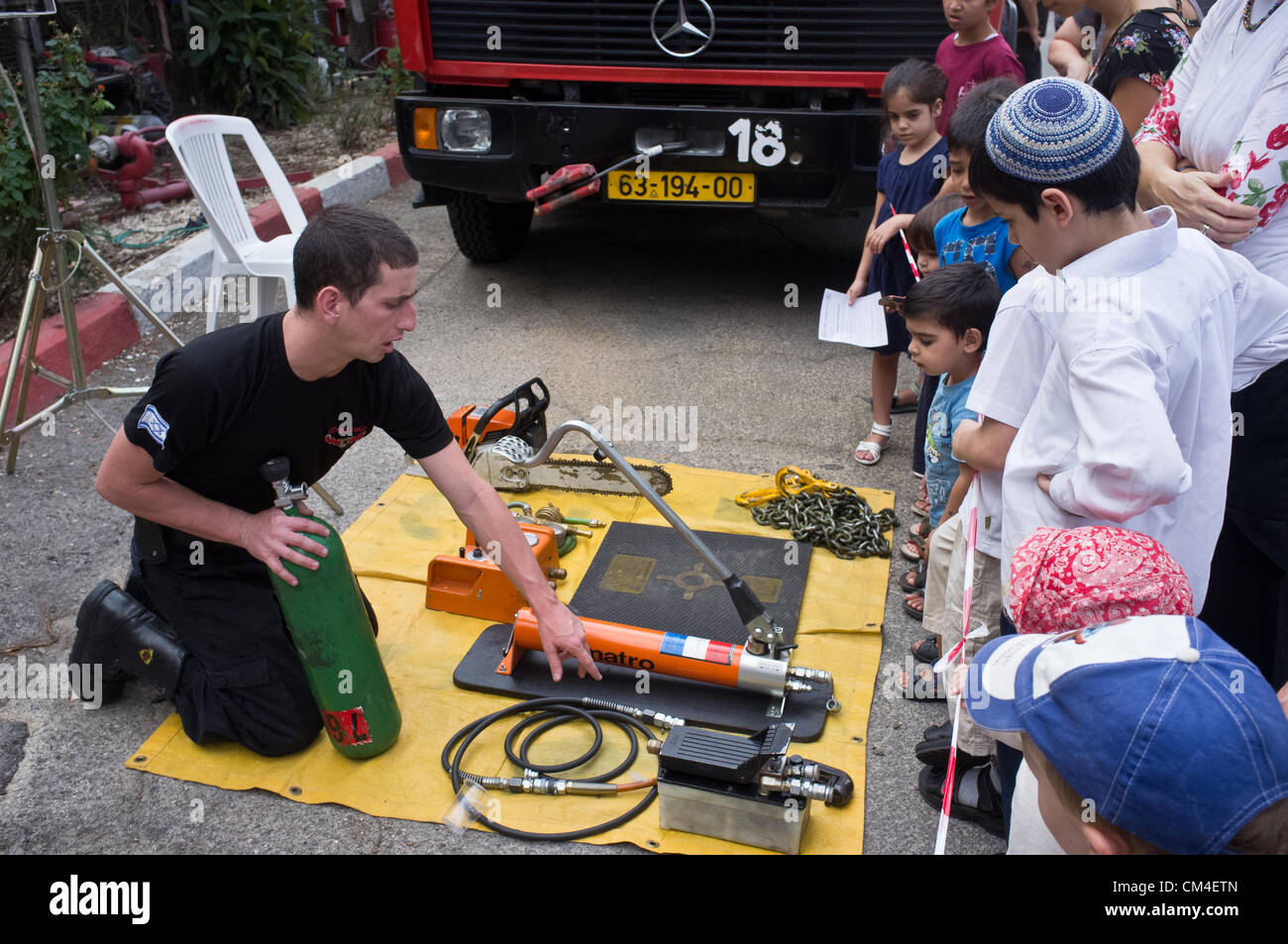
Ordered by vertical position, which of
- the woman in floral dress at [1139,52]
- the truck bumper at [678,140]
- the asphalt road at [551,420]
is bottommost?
the asphalt road at [551,420]

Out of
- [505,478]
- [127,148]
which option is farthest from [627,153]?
[127,148]

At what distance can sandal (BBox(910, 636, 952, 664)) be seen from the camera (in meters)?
3.10

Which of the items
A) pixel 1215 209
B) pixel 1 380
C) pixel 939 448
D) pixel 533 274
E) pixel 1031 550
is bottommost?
pixel 533 274

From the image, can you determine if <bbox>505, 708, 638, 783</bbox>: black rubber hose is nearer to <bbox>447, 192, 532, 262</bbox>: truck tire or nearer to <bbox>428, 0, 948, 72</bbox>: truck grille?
<bbox>428, 0, 948, 72</bbox>: truck grille

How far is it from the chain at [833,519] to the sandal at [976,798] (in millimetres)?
1149

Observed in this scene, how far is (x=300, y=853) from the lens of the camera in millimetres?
2436

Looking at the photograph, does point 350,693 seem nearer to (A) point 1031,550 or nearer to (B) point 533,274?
(A) point 1031,550

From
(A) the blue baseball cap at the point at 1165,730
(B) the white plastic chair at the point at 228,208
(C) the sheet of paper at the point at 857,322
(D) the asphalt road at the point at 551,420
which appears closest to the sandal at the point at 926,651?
(D) the asphalt road at the point at 551,420

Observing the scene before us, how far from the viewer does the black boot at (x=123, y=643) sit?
278cm

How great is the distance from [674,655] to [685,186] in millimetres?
3017

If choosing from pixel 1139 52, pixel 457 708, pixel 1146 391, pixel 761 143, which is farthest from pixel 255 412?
pixel 761 143

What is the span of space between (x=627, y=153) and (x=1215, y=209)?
3.43m

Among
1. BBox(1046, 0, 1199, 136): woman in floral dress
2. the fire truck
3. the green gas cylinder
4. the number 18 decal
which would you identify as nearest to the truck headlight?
the fire truck

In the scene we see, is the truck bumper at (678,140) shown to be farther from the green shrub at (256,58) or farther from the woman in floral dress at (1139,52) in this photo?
the green shrub at (256,58)
